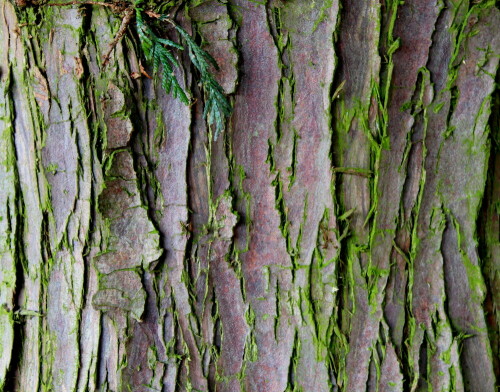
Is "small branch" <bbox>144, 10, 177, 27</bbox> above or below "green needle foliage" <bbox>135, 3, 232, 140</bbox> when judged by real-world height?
above

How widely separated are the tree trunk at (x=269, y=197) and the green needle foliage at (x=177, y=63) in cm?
4

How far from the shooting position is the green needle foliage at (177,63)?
2.87 ft

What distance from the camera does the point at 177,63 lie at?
0.89 meters

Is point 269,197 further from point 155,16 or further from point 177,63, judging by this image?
point 155,16

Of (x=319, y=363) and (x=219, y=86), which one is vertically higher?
(x=219, y=86)

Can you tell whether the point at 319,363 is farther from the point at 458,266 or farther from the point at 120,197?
the point at 120,197

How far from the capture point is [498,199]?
91 cm

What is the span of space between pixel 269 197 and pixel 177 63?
380 millimetres

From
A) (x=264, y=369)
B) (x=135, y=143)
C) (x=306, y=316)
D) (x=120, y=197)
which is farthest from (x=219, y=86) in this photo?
(x=264, y=369)

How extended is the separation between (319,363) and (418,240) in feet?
1.24

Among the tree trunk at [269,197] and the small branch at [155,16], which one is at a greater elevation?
the small branch at [155,16]

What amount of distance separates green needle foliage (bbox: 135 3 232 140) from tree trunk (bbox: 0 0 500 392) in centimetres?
4

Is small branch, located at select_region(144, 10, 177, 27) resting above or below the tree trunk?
above

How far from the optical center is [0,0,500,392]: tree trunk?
2.93ft
